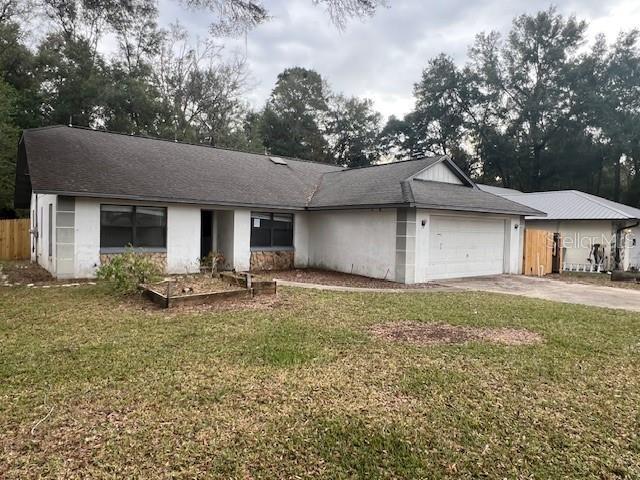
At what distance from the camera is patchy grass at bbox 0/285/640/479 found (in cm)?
292

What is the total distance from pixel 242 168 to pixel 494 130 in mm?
28684

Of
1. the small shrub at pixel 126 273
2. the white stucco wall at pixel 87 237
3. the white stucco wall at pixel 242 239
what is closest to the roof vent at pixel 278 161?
the white stucco wall at pixel 242 239

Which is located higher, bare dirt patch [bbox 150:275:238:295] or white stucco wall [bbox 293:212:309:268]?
white stucco wall [bbox 293:212:309:268]

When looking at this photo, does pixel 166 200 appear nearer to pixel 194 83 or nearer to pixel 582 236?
pixel 582 236

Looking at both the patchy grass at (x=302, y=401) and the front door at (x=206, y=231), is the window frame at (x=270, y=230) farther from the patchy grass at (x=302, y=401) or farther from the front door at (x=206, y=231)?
the patchy grass at (x=302, y=401)

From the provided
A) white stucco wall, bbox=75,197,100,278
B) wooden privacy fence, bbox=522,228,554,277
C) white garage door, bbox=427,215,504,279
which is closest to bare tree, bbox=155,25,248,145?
white stucco wall, bbox=75,197,100,278

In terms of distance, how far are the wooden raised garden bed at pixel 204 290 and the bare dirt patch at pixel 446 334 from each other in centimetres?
326

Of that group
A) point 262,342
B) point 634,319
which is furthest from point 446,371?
point 634,319

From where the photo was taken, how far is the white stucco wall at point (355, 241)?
1216 centimetres

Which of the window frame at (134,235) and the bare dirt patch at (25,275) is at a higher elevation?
the window frame at (134,235)

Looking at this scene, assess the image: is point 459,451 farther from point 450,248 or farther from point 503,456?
point 450,248

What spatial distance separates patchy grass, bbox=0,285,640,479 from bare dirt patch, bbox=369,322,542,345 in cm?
23

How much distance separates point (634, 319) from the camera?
295 inches

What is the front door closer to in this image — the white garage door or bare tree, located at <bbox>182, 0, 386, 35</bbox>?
bare tree, located at <bbox>182, 0, 386, 35</bbox>
